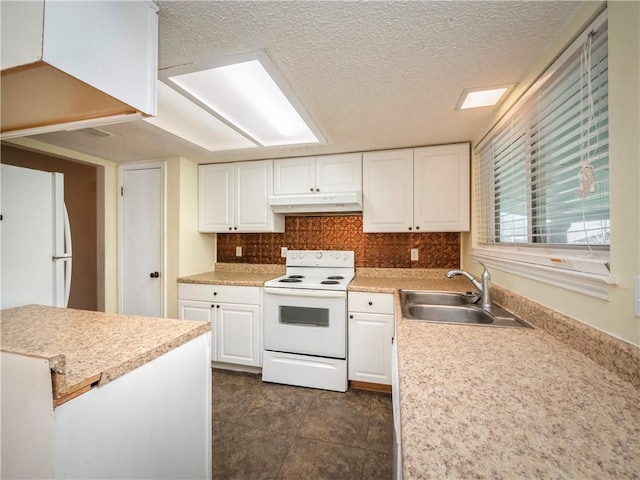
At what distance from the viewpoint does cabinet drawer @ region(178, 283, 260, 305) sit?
2.48m

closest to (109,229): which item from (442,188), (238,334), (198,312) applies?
(198,312)

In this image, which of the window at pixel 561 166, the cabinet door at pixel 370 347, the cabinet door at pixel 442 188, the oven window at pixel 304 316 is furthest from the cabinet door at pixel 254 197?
the window at pixel 561 166

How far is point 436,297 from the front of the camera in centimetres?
201

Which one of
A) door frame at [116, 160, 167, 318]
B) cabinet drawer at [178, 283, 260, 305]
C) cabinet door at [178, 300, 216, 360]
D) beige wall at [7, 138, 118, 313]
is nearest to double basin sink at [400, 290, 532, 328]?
cabinet drawer at [178, 283, 260, 305]

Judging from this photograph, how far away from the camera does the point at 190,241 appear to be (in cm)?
284

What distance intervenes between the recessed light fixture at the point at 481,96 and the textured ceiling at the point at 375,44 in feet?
0.16

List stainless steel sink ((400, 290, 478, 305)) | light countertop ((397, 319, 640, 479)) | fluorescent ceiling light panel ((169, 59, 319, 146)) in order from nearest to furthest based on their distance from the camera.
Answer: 1. light countertop ((397, 319, 640, 479))
2. fluorescent ceiling light panel ((169, 59, 319, 146))
3. stainless steel sink ((400, 290, 478, 305))

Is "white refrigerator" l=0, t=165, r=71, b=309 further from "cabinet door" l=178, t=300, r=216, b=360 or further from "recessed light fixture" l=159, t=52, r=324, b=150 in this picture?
"cabinet door" l=178, t=300, r=216, b=360

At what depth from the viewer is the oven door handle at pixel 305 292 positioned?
7.30 ft

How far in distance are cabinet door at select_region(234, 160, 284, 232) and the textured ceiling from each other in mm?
1093

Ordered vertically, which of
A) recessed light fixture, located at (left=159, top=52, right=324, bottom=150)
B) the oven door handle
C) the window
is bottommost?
the oven door handle

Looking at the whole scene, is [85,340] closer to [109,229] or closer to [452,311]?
[452,311]

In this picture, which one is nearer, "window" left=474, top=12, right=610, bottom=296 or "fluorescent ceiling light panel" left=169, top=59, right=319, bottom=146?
"window" left=474, top=12, right=610, bottom=296

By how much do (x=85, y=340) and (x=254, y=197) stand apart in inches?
79.1
